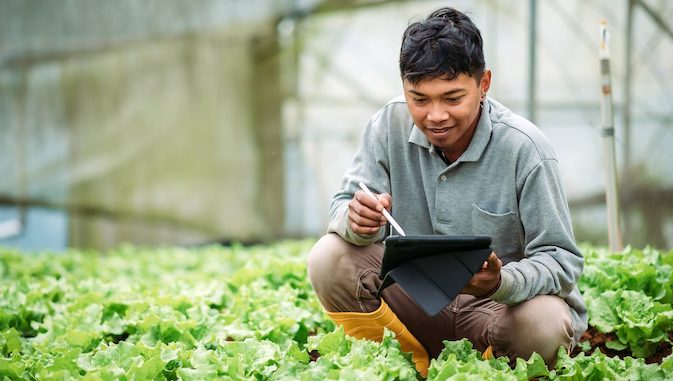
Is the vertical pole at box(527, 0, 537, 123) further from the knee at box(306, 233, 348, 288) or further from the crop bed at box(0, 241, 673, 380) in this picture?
the knee at box(306, 233, 348, 288)

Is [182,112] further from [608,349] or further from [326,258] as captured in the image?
[608,349]

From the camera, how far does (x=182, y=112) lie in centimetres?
966

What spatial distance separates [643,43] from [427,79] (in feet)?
14.4

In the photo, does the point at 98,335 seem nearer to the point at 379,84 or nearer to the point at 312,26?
the point at 379,84

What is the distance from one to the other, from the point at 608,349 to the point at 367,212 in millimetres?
1342

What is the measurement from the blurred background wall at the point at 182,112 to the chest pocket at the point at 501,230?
5582 millimetres

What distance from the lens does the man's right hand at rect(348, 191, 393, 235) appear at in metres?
2.77

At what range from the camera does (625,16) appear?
6629mm

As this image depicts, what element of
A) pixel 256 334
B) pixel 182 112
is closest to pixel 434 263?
pixel 256 334

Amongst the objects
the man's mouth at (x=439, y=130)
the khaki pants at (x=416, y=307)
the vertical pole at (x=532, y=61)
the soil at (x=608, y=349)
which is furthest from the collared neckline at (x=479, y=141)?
the vertical pole at (x=532, y=61)

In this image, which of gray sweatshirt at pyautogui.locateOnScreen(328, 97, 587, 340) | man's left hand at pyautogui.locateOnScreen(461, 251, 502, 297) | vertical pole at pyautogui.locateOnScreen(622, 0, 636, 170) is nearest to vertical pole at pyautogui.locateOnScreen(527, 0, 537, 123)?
vertical pole at pyautogui.locateOnScreen(622, 0, 636, 170)

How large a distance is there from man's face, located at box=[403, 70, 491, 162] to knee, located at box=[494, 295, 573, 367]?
0.66 meters

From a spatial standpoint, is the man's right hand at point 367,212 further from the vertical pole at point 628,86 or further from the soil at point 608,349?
the vertical pole at point 628,86

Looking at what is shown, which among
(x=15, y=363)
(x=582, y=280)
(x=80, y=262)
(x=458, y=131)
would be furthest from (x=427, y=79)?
(x=80, y=262)
